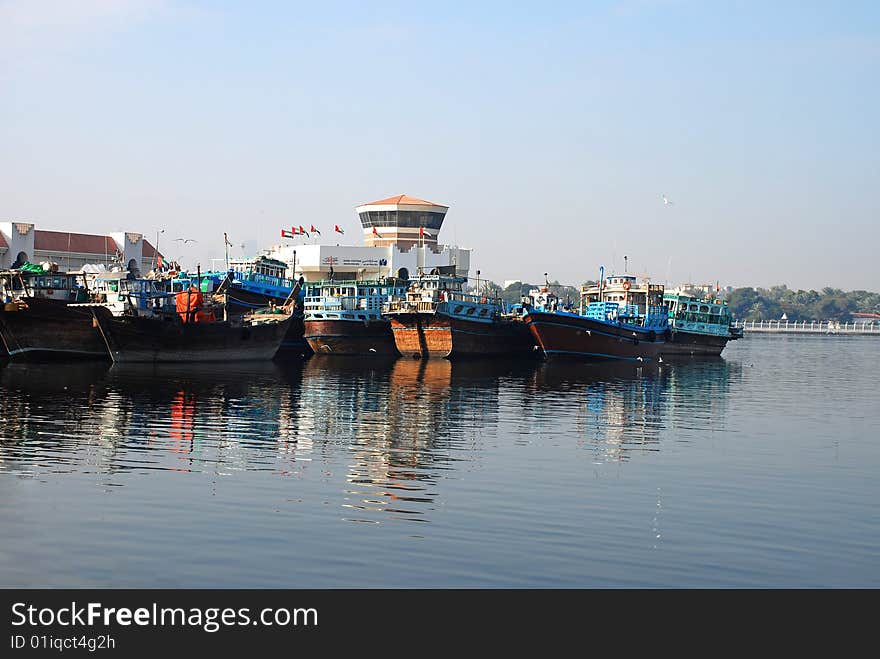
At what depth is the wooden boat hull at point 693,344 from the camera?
109 metres

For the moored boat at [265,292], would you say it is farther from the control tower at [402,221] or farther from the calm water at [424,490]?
the control tower at [402,221]

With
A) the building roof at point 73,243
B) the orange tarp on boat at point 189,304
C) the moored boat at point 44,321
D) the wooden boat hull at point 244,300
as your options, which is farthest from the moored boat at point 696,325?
the building roof at point 73,243

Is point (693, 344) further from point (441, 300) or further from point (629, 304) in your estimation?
point (441, 300)

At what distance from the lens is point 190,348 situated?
75.1 metres

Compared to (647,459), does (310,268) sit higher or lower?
higher

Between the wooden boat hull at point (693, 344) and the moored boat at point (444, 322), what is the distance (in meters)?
21.2

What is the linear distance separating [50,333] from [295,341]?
27.4 metres

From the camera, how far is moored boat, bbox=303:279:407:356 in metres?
94.8

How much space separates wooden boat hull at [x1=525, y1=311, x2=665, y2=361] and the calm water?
114 feet

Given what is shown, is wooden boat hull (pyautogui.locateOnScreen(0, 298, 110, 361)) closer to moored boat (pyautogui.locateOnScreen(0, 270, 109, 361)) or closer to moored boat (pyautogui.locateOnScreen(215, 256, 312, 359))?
moored boat (pyautogui.locateOnScreen(0, 270, 109, 361))

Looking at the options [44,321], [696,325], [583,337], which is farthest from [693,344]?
[44,321]
